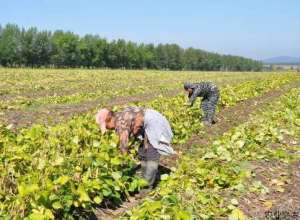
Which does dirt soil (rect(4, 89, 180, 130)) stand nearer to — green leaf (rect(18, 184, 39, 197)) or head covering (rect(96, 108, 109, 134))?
head covering (rect(96, 108, 109, 134))

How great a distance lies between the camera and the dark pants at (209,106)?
49.9 ft

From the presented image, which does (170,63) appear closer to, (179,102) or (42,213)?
(179,102)

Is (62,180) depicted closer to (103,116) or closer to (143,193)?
(103,116)

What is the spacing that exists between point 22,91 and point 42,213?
2215cm

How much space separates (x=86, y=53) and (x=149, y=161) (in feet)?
304

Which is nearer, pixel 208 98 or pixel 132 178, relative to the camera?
pixel 132 178

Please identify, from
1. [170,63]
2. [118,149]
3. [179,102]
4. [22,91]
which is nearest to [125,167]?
[118,149]

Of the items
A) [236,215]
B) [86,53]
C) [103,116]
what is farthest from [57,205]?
[86,53]

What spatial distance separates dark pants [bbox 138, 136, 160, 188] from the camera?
8500 millimetres

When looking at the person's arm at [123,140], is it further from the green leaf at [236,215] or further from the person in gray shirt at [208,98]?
the person in gray shirt at [208,98]

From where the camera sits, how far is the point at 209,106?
50.0ft

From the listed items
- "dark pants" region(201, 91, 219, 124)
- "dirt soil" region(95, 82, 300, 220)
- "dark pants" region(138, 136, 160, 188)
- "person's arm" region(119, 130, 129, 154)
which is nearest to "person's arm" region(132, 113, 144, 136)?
"person's arm" region(119, 130, 129, 154)

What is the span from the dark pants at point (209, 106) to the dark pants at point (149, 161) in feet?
22.3

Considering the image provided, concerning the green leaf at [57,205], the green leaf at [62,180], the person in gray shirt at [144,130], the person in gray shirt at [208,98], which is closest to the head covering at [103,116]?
the person in gray shirt at [144,130]
